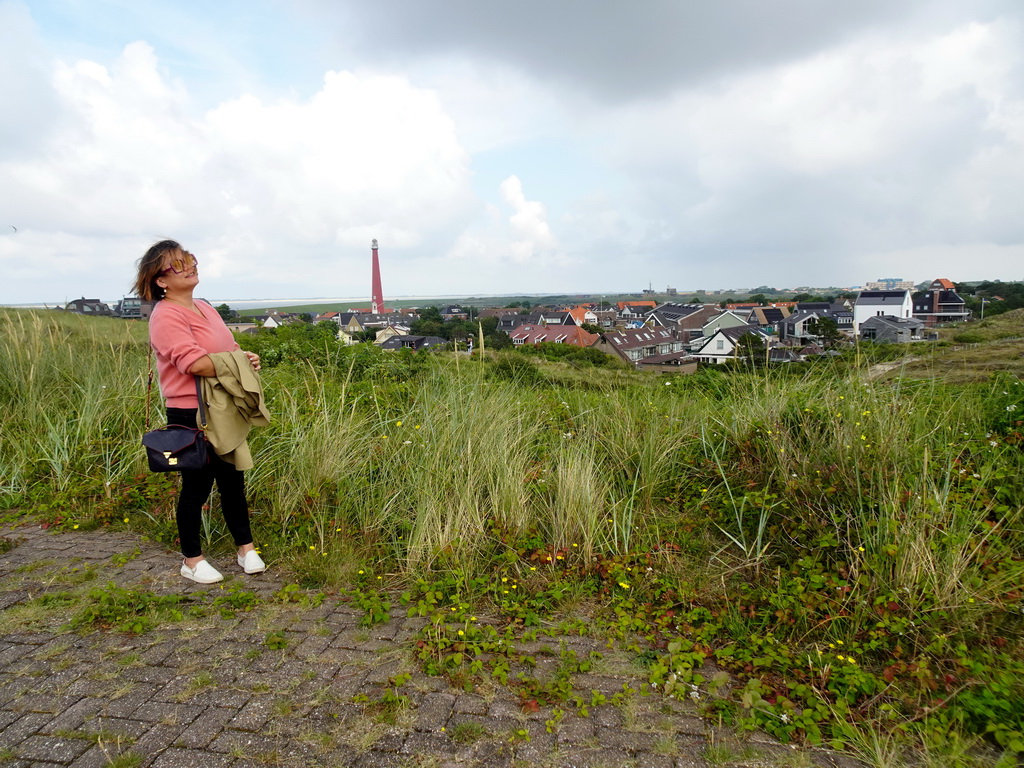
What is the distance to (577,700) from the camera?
7.23 ft

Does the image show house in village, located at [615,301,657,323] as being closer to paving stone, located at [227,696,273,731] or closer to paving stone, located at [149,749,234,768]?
paving stone, located at [227,696,273,731]

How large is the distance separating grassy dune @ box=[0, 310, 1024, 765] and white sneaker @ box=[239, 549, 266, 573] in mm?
168

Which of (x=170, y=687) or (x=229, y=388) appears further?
(x=229, y=388)

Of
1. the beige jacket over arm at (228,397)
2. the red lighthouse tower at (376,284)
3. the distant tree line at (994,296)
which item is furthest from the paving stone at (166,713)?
the red lighthouse tower at (376,284)

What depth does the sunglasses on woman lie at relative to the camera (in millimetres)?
2885

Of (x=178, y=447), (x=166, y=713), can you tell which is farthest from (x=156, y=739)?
(x=178, y=447)

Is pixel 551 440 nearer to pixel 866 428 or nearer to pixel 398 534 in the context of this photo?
pixel 398 534

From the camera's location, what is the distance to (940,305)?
1559cm

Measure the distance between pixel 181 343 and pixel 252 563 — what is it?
1.32 m

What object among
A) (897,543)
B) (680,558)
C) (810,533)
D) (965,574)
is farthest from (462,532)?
(965,574)

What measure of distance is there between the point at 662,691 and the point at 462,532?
1.45 m

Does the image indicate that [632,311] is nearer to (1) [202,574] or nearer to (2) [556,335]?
(2) [556,335]

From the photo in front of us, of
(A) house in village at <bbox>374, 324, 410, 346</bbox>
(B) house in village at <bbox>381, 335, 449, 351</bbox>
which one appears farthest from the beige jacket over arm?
(A) house in village at <bbox>374, 324, 410, 346</bbox>

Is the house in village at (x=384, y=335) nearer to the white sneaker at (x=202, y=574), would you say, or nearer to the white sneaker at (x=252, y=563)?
the white sneaker at (x=252, y=563)
